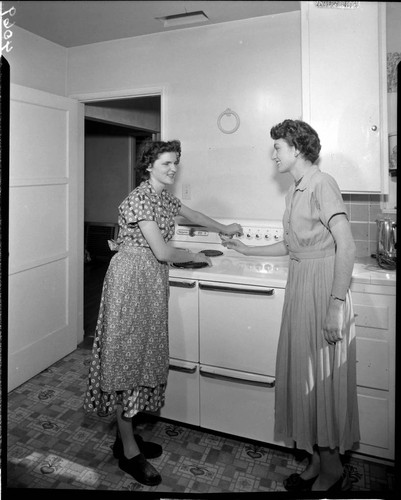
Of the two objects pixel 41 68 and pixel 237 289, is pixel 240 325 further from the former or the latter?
pixel 41 68

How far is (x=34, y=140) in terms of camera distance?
177 cm

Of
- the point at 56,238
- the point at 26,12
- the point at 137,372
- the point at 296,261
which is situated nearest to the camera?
the point at 26,12

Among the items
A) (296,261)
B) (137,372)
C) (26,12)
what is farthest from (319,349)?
(26,12)

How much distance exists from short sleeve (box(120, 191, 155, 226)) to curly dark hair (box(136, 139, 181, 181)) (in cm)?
10

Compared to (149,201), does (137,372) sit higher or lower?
lower

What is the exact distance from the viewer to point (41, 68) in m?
1.78

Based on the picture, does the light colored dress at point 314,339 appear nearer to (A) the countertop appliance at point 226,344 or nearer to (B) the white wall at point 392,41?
(A) the countertop appliance at point 226,344

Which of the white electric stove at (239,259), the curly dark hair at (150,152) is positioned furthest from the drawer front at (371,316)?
the curly dark hair at (150,152)

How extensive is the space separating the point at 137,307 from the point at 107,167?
2.20 ft

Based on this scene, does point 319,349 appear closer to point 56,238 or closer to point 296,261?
point 296,261

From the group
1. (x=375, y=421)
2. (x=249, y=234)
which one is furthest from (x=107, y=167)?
(x=375, y=421)

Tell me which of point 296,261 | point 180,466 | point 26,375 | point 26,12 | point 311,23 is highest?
point 311,23

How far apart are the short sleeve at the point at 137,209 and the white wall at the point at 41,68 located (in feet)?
2.03

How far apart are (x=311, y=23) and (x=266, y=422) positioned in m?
1.45
